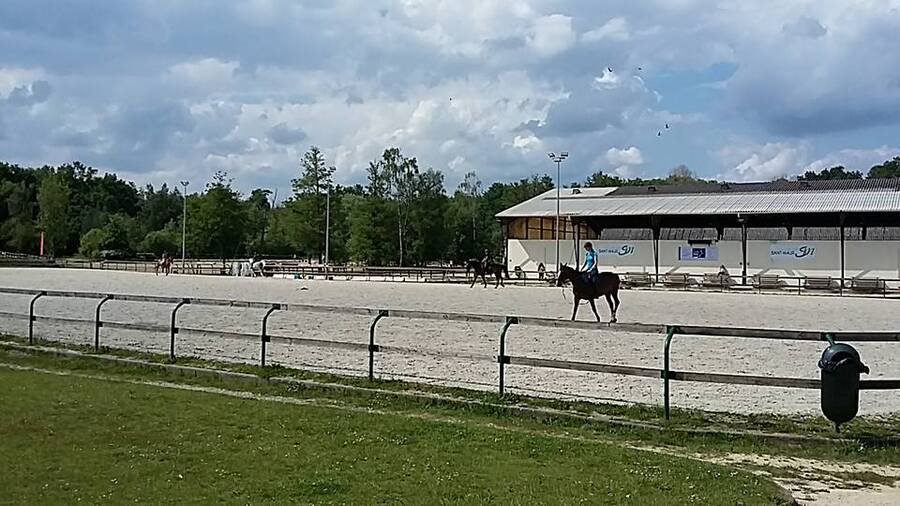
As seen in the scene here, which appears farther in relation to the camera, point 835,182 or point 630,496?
point 835,182

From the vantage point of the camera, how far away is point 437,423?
9.92m

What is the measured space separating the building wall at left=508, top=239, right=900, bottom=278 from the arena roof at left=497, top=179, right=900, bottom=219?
2447 millimetres

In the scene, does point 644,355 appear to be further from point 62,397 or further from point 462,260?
point 462,260

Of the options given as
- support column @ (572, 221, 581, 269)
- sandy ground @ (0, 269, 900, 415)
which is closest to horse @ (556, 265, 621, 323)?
sandy ground @ (0, 269, 900, 415)

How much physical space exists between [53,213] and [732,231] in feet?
299

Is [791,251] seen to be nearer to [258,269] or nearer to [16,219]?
[258,269]

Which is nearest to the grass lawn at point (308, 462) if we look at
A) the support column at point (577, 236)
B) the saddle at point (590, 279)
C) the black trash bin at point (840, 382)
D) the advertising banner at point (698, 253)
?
the black trash bin at point (840, 382)

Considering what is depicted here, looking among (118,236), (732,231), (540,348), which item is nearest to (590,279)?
(540,348)

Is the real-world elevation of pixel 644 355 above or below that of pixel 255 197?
below

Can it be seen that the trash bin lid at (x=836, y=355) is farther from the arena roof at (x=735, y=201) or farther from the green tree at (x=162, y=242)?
the green tree at (x=162, y=242)

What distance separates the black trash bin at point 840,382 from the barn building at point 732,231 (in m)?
48.6

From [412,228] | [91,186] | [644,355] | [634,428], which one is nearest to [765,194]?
[412,228]

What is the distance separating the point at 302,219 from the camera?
4018 inches

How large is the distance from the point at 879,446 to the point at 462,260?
101581 millimetres
